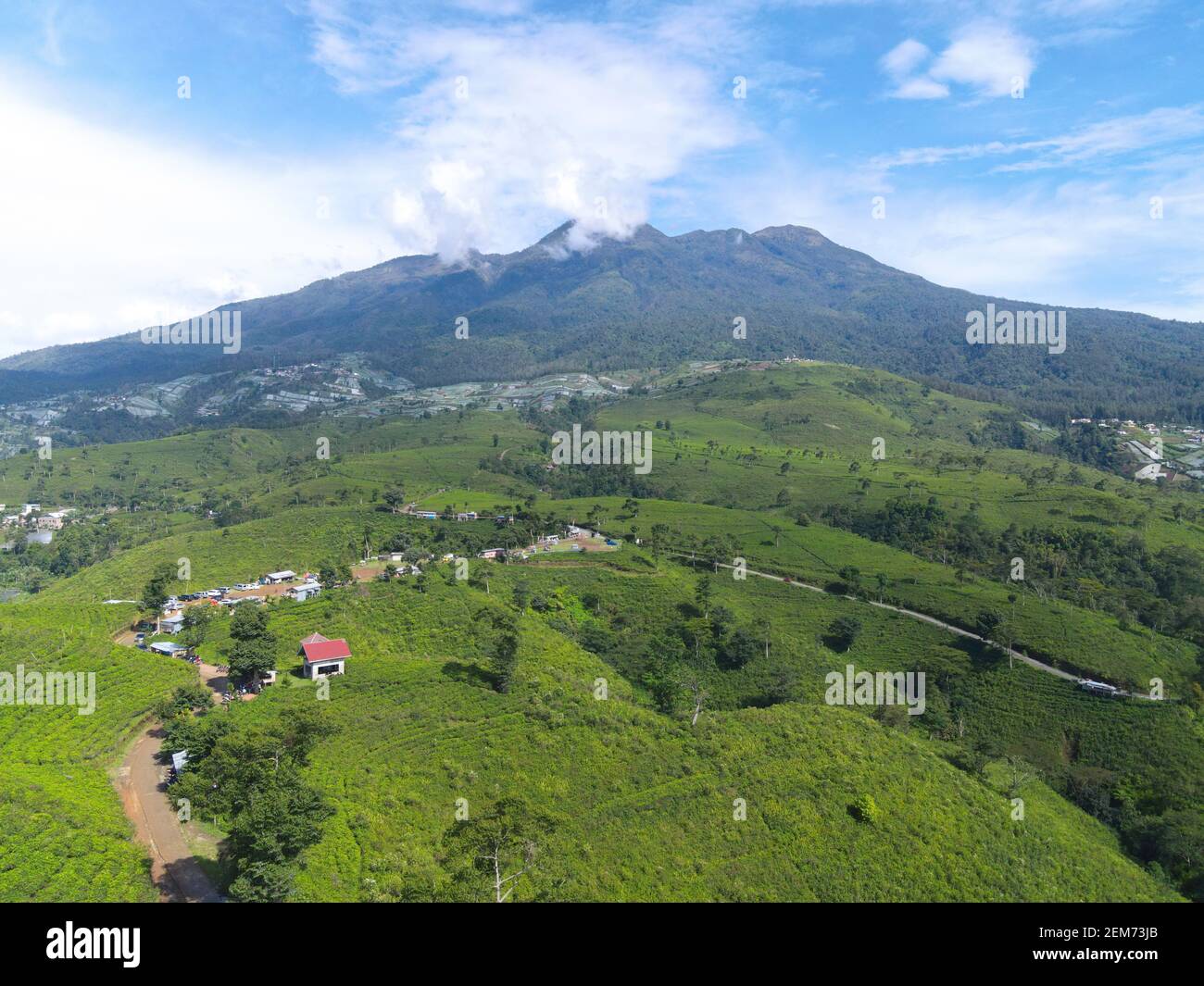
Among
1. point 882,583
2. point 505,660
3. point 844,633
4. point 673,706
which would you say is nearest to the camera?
point 505,660

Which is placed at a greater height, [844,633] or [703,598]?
[703,598]

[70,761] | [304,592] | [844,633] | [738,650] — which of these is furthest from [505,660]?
[844,633]

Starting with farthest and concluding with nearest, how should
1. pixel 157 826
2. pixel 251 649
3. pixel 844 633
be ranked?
pixel 844 633 → pixel 251 649 → pixel 157 826

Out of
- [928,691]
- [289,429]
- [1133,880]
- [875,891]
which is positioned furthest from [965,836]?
[289,429]

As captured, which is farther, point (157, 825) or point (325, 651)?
point (325, 651)

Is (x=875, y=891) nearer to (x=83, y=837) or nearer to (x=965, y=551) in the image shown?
(x=83, y=837)

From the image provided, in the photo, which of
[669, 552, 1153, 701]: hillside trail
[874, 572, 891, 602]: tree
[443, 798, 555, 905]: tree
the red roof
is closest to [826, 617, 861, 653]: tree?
[669, 552, 1153, 701]: hillside trail

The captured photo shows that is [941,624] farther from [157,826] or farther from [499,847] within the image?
[157,826]
